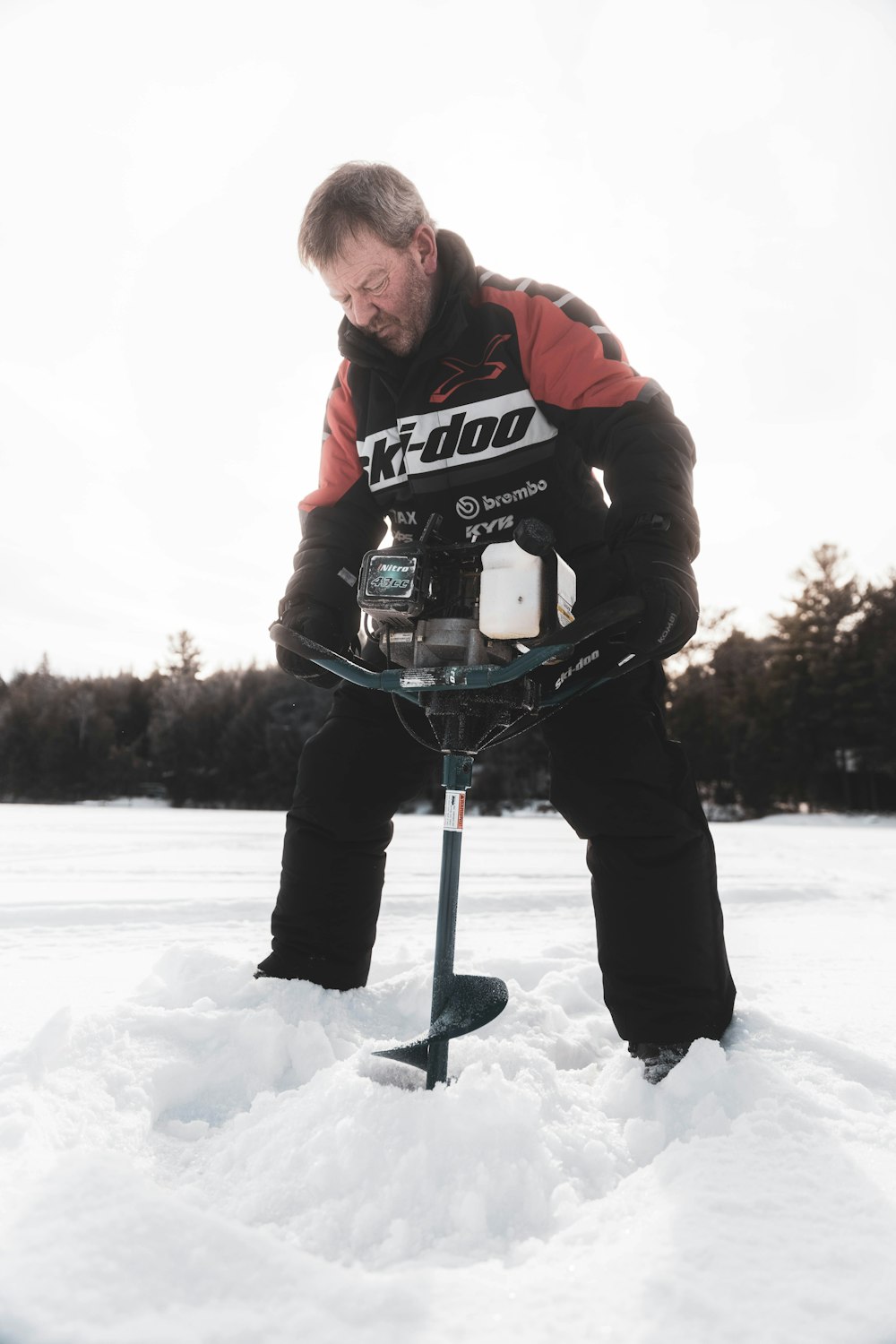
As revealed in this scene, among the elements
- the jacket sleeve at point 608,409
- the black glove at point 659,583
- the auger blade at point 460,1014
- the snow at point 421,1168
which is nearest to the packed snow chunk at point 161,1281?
the snow at point 421,1168

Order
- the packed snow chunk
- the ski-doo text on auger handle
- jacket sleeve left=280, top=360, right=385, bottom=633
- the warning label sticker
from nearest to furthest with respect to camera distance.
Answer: the packed snow chunk < the ski-doo text on auger handle < the warning label sticker < jacket sleeve left=280, top=360, right=385, bottom=633

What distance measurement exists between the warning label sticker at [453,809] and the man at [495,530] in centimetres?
33

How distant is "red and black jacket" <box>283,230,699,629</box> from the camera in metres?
1.73

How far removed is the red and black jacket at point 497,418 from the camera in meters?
1.73

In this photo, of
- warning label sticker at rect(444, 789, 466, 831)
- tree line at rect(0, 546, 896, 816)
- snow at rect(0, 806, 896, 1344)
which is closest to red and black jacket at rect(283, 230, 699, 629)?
warning label sticker at rect(444, 789, 466, 831)

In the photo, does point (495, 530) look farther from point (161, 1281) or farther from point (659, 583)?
point (161, 1281)

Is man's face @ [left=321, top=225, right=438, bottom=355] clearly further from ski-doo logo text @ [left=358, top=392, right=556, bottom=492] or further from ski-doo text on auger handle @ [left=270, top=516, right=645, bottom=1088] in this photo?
ski-doo text on auger handle @ [left=270, top=516, right=645, bottom=1088]

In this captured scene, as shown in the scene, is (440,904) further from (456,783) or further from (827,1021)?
(827,1021)

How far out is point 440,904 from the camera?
1.47 meters

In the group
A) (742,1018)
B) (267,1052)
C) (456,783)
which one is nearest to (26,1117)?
(267,1052)

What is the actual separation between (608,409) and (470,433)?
33cm

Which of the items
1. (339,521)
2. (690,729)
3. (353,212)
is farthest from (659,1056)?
(690,729)

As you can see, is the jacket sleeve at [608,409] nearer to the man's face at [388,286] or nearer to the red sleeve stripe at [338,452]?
the man's face at [388,286]

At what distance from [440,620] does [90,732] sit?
138ft
